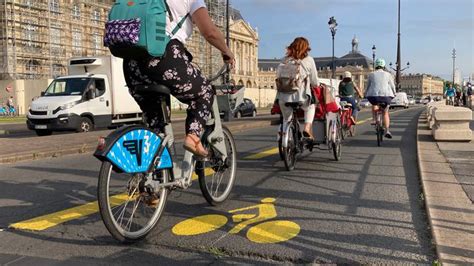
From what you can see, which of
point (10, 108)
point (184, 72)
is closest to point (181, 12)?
point (184, 72)

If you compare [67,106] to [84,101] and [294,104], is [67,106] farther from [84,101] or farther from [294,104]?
[294,104]

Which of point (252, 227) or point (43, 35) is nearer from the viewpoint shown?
point (252, 227)

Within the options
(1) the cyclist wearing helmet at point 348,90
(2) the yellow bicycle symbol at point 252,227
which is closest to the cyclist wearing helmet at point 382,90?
(1) the cyclist wearing helmet at point 348,90

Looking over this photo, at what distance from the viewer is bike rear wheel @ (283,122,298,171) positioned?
693cm

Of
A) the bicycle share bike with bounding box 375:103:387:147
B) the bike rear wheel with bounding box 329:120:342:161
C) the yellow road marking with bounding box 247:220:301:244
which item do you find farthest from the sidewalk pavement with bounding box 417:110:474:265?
the bicycle share bike with bounding box 375:103:387:147

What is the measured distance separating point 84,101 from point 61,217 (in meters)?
14.5

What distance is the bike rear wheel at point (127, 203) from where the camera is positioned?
3.53 m

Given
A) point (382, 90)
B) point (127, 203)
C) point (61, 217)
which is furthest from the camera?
point (382, 90)

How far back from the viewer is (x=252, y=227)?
415cm

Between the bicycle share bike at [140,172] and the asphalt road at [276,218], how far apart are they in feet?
0.60

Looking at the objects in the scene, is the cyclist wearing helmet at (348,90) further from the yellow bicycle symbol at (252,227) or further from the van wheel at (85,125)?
the van wheel at (85,125)

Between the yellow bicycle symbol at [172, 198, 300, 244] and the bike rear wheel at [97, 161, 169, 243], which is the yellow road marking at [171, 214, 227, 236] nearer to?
the yellow bicycle symbol at [172, 198, 300, 244]

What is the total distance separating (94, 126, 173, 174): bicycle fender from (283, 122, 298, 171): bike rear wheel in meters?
3.22

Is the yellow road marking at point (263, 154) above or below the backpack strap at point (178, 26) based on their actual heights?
below
